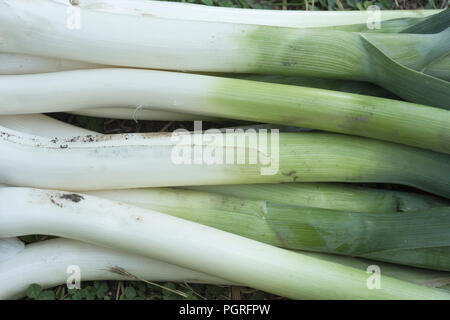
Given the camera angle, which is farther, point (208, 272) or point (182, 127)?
point (182, 127)

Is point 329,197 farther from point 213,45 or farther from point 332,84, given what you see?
point 213,45

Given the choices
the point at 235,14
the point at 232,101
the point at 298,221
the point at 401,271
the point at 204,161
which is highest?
the point at 235,14

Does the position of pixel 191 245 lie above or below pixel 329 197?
below

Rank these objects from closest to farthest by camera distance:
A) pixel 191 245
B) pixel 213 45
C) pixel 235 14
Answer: pixel 191 245, pixel 213 45, pixel 235 14

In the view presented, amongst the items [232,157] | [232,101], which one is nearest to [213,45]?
[232,101]

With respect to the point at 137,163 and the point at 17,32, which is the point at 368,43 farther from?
the point at 17,32

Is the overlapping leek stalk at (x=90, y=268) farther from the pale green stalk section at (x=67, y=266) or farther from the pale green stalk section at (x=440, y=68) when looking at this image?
the pale green stalk section at (x=440, y=68)

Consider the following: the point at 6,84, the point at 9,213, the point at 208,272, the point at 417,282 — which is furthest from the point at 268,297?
the point at 6,84
